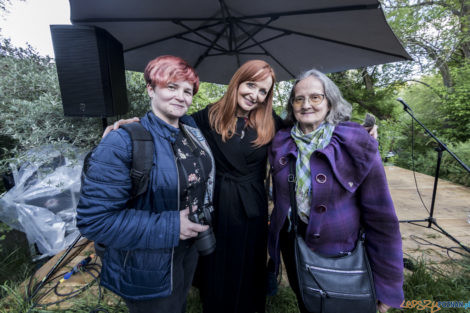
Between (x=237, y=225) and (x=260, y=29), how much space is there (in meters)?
1.94

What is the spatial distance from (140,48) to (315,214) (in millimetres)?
2549

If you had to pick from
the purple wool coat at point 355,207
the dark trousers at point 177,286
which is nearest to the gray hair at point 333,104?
the purple wool coat at point 355,207

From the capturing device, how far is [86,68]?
1770 mm

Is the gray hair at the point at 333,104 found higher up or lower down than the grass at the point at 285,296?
higher up

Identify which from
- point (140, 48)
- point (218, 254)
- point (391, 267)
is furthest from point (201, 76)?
point (391, 267)

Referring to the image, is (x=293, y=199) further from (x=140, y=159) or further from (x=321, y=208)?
(x=140, y=159)

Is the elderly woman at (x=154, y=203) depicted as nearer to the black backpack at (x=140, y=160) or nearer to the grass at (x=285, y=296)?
the black backpack at (x=140, y=160)

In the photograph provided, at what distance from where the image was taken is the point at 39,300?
1.83m

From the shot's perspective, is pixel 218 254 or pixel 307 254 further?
pixel 218 254

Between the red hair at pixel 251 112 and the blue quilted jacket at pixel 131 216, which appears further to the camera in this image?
the red hair at pixel 251 112

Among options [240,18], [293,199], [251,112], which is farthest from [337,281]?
[240,18]

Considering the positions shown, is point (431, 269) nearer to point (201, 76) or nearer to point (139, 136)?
point (139, 136)

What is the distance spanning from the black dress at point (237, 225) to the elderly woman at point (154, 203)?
0.92ft

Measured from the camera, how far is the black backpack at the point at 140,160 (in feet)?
2.81
